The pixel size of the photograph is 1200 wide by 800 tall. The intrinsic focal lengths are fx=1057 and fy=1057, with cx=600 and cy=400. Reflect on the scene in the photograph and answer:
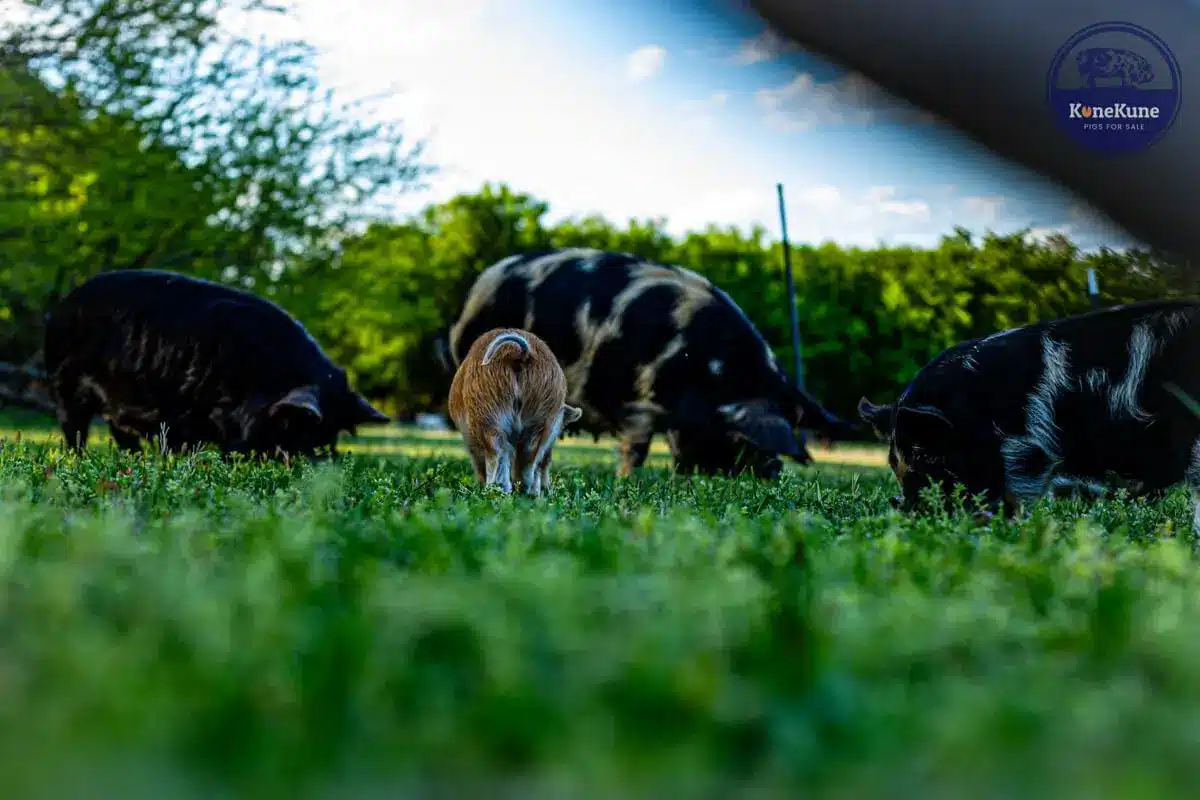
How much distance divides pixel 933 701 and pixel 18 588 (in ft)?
6.04

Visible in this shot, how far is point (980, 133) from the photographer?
9.36ft

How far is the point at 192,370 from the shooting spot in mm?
8070

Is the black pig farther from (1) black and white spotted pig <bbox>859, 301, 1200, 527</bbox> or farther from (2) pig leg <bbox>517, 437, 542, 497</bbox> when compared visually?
(1) black and white spotted pig <bbox>859, 301, 1200, 527</bbox>

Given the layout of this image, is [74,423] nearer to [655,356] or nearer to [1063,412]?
[655,356]

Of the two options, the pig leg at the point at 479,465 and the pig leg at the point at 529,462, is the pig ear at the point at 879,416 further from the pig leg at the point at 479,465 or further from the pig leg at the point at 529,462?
the pig leg at the point at 479,465

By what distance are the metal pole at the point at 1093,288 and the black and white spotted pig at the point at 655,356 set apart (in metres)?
2.82

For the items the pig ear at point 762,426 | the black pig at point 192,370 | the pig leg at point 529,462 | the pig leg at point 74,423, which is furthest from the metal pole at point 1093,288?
the pig leg at point 74,423

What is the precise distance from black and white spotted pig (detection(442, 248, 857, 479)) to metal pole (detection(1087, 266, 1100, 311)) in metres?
2.82

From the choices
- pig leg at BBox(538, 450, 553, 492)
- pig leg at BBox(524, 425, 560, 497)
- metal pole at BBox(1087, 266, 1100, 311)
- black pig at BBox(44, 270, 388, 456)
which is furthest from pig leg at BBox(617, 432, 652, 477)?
metal pole at BBox(1087, 266, 1100, 311)

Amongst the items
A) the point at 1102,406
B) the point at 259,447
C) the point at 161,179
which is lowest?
the point at 259,447

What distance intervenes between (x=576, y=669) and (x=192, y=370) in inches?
281

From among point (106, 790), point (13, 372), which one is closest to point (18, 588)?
point (106, 790)

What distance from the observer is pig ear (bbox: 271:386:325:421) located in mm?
7281

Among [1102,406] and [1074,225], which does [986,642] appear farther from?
[1102,406]
